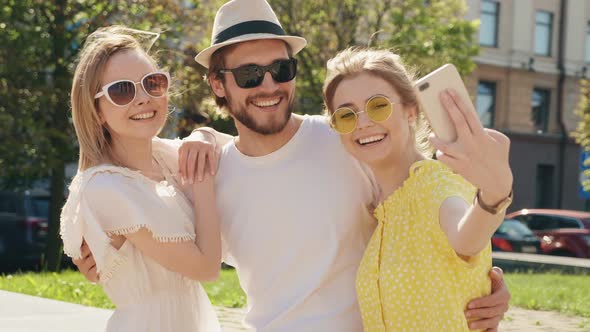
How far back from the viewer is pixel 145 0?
16562mm

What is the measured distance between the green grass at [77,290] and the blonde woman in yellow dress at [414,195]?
6.34 m

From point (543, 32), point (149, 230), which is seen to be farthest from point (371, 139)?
point (543, 32)

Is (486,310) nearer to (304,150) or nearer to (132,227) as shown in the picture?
(304,150)

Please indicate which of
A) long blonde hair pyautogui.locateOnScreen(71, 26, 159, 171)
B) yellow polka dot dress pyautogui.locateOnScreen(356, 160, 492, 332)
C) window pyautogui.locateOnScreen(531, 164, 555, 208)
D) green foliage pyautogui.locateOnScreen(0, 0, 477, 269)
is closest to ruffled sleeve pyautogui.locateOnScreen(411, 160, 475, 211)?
yellow polka dot dress pyautogui.locateOnScreen(356, 160, 492, 332)

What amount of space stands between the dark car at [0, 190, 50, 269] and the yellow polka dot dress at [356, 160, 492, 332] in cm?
1391

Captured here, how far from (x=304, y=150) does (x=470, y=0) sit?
31041mm

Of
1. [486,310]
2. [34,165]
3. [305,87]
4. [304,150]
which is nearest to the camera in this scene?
[486,310]

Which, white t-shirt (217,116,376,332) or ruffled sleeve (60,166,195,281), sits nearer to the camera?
ruffled sleeve (60,166,195,281)

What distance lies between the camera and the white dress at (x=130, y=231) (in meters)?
3.20

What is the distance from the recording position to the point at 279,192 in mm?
3426

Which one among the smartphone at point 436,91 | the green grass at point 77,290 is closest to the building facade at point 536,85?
the green grass at point 77,290

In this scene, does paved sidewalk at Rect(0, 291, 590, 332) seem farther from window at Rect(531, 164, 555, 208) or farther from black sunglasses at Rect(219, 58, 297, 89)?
window at Rect(531, 164, 555, 208)

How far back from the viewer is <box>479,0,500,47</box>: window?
34594 mm

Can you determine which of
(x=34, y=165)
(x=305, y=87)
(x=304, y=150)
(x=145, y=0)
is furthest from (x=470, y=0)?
(x=304, y=150)
